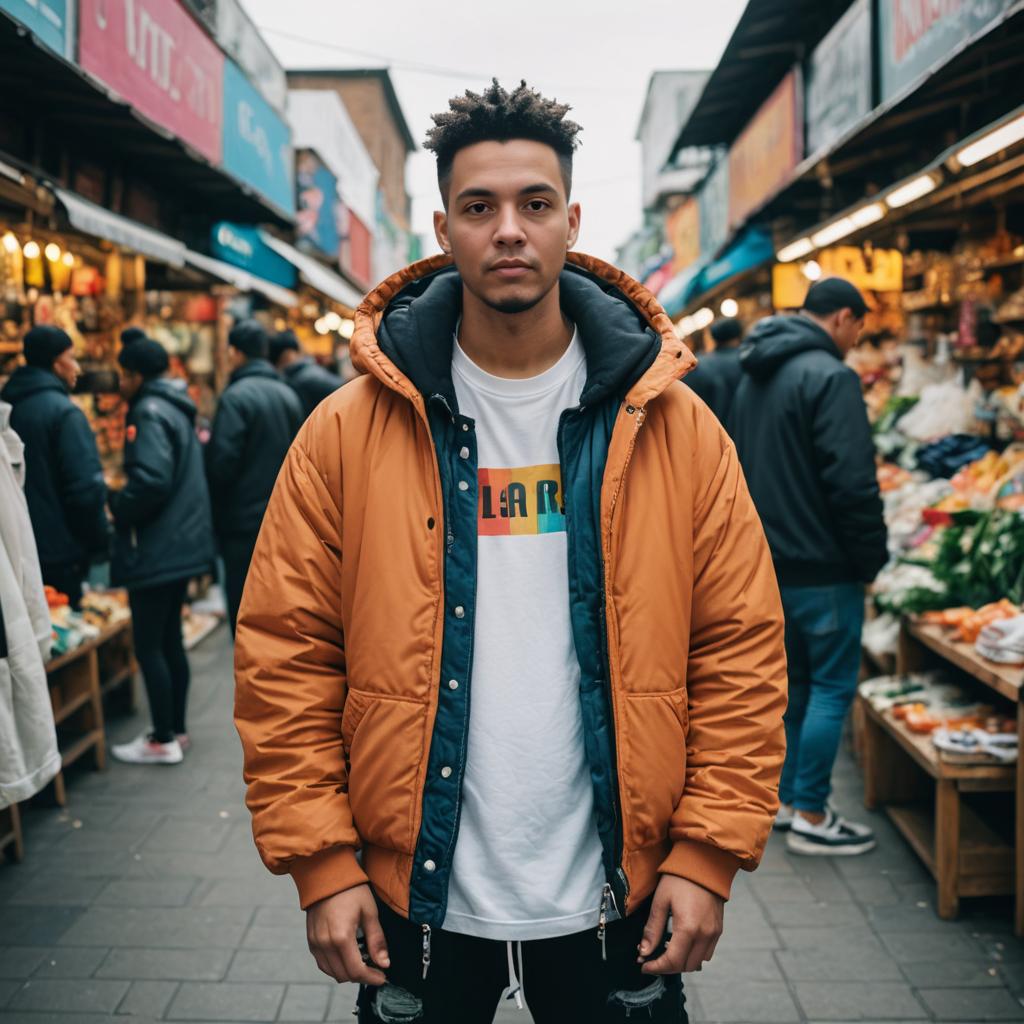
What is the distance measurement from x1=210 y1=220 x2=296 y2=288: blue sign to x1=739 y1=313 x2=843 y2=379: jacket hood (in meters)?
6.04

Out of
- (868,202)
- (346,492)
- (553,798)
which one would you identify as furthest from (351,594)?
(868,202)

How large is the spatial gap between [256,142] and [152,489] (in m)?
7.56

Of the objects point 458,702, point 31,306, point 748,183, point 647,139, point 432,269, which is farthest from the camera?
point 647,139

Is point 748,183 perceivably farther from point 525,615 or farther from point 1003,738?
point 525,615

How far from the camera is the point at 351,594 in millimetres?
1812

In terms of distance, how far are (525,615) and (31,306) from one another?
Answer: 254 inches

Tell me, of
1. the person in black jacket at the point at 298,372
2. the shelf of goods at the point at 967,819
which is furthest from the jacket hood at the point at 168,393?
the shelf of goods at the point at 967,819

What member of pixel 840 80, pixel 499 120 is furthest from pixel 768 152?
pixel 499 120

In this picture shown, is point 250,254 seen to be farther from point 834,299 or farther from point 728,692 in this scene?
point 728,692

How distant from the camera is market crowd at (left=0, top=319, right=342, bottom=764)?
4973 millimetres

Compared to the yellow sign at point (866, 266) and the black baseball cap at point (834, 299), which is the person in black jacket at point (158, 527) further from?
the yellow sign at point (866, 266)

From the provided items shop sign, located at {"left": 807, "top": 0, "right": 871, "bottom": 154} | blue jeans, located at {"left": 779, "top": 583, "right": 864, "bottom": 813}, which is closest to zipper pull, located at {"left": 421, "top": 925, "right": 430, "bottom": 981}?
blue jeans, located at {"left": 779, "top": 583, "right": 864, "bottom": 813}

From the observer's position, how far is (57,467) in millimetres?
5000

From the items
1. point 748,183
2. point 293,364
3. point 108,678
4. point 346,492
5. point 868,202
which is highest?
point 748,183
